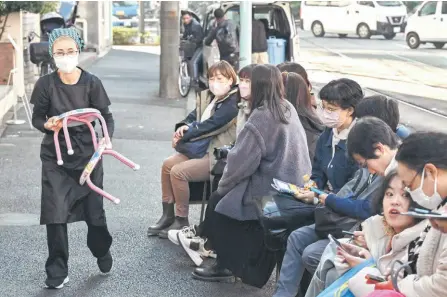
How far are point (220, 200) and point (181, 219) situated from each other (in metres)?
1.38

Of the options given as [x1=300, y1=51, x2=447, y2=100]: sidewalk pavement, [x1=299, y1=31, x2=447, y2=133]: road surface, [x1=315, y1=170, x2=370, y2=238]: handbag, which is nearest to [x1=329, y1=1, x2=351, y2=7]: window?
[x1=299, y1=31, x2=447, y2=133]: road surface

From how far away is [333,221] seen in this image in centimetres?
489

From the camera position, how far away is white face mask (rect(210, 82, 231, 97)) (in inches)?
272

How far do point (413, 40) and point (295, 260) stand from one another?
100 feet

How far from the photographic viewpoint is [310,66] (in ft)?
83.4

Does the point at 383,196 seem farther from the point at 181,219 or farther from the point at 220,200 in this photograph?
the point at 181,219

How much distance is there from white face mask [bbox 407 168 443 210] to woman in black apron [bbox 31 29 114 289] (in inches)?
119

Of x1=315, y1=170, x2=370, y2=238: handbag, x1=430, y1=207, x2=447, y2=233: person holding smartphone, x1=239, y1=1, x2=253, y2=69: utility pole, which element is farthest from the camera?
x1=239, y1=1, x2=253, y2=69: utility pole

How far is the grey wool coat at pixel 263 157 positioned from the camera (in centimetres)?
579

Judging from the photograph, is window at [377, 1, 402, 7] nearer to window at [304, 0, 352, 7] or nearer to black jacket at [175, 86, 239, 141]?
window at [304, 0, 352, 7]

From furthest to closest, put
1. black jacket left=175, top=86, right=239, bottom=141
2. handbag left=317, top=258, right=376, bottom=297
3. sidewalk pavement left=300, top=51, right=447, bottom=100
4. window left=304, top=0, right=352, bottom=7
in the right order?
1. window left=304, top=0, right=352, bottom=7
2. sidewalk pavement left=300, top=51, right=447, bottom=100
3. black jacket left=175, top=86, right=239, bottom=141
4. handbag left=317, top=258, right=376, bottom=297

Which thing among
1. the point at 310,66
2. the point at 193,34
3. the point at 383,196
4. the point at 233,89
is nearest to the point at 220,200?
the point at 233,89

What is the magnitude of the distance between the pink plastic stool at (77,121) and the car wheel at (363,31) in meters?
36.2

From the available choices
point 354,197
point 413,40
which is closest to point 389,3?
point 413,40
